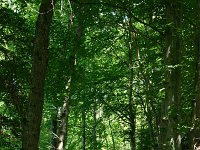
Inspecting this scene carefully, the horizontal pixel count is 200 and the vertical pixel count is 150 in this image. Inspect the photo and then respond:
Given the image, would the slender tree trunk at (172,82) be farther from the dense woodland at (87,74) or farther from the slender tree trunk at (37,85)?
the slender tree trunk at (37,85)

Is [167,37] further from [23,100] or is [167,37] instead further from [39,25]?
[23,100]

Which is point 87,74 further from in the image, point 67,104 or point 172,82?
point 172,82

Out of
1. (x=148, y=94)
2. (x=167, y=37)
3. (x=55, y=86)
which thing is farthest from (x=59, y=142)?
(x=167, y=37)

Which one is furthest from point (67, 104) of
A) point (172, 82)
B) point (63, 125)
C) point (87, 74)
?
point (87, 74)

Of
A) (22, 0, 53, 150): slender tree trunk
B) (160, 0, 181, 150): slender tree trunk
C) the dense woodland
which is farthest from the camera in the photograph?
(160, 0, 181, 150): slender tree trunk

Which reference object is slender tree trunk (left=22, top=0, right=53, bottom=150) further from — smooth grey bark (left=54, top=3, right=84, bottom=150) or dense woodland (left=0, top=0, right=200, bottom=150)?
smooth grey bark (left=54, top=3, right=84, bottom=150)

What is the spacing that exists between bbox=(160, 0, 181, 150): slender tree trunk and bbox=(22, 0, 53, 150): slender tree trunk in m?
2.81

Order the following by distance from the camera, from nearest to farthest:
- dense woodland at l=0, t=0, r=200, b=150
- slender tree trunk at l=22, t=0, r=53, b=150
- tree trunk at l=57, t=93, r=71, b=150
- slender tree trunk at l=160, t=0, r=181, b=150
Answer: slender tree trunk at l=22, t=0, r=53, b=150
dense woodland at l=0, t=0, r=200, b=150
slender tree trunk at l=160, t=0, r=181, b=150
tree trunk at l=57, t=93, r=71, b=150

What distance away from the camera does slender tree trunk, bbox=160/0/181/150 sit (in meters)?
8.08

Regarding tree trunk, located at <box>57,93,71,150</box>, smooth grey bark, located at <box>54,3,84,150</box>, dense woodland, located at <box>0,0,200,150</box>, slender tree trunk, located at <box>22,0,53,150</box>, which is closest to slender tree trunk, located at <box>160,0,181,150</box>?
dense woodland, located at <box>0,0,200,150</box>

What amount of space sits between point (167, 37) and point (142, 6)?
188cm

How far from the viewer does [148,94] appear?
11.5m

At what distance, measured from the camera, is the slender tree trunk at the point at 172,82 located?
8.08 meters

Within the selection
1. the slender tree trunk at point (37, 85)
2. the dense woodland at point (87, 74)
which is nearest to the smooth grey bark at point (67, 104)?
the dense woodland at point (87, 74)
